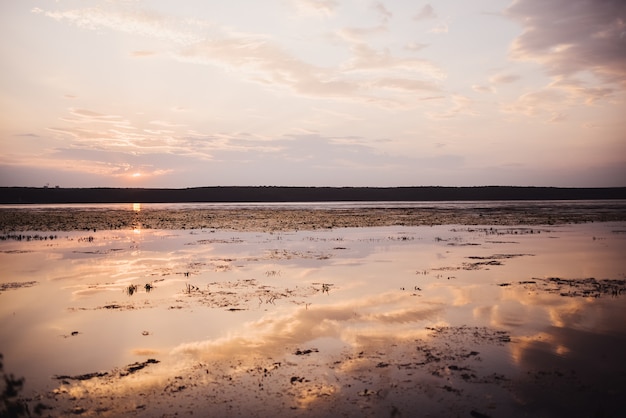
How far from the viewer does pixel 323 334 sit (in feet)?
36.7

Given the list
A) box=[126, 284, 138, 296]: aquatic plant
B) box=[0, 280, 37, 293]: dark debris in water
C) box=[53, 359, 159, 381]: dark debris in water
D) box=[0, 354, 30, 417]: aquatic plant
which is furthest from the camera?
box=[0, 280, 37, 293]: dark debris in water

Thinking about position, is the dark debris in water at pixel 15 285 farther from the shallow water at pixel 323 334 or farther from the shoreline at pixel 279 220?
the shoreline at pixel 279 220

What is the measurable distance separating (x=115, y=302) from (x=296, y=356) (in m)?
7.96

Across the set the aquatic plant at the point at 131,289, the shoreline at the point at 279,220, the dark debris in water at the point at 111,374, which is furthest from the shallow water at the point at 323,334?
the shoreline at the point at 279,220

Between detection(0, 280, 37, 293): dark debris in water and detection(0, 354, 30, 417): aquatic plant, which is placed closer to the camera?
detection(0, 354, 30, 417): aquatic plant

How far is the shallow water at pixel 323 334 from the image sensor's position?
7703mm

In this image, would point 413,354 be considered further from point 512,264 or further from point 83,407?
point 512,264

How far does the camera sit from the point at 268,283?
17.6m

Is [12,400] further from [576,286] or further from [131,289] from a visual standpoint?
[576,286]

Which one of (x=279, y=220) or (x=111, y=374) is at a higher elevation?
(x=279, y=220)

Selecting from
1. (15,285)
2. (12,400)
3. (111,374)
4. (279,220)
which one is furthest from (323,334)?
(279,220)

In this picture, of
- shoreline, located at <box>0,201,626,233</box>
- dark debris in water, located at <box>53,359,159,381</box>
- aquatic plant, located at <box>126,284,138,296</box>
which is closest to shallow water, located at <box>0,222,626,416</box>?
dark debris in water, located at <box>53,359,159,381</box>

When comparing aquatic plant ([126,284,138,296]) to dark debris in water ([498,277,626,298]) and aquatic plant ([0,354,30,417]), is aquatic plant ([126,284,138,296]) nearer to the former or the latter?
aquatic plant ([0,354,30,417])

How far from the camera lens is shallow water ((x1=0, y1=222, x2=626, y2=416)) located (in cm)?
770
